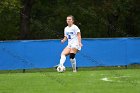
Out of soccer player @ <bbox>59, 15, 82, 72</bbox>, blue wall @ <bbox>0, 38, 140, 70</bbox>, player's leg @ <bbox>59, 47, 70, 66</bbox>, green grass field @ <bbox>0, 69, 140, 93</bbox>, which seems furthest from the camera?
blue wall @ <bbox>0, 38, 140, 70</bbox>

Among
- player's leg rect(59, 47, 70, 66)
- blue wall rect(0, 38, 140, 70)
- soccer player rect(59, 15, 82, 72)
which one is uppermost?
soccer player rect(59, 15, 82, 72)

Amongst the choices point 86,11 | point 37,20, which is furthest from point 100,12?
point 37,20

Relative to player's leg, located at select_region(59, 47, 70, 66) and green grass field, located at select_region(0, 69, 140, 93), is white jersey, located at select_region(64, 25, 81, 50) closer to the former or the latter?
player's leg, located at select_region(59, 47, 70, 66)

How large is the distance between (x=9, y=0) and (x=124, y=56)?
11.4 metres

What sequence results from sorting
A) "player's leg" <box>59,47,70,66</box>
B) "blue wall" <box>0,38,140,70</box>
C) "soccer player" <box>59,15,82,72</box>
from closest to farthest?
"player's leg" <box>59,47,70,66</box>, "soccer player" <box>59,15,82,72</box>, "blue wall" <box>0,38,140,70</box>

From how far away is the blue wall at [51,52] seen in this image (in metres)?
17.8

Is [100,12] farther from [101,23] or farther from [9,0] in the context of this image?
[9,0]

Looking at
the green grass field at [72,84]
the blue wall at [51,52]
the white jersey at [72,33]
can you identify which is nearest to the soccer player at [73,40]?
the white jersey at [72,33]

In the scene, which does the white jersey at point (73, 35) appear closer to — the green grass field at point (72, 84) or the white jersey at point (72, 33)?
the white jersey at point (72, 33)

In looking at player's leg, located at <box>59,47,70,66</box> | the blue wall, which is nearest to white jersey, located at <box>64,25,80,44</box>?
player's leg, located at <box>59,47,70,66</box>

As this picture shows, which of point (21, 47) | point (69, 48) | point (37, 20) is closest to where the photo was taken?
point (69, 48)

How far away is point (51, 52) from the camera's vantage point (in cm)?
1797

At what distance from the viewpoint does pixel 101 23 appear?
38.2 metres

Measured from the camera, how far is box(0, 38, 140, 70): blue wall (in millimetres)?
17844
